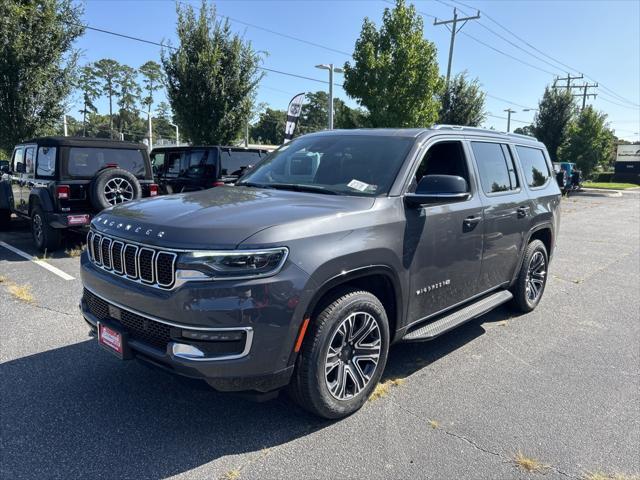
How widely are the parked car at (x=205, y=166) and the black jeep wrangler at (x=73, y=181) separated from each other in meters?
1.39

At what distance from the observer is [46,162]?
26.2 feet

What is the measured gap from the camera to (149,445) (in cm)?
283

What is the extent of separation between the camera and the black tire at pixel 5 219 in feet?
32.5

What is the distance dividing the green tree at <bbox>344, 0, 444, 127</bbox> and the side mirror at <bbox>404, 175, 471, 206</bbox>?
13414 millimetres

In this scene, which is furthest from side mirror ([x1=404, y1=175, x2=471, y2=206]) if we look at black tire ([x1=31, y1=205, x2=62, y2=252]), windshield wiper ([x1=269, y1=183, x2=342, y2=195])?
black tire ([x1=31, y1=205, x2=62, y2=252])

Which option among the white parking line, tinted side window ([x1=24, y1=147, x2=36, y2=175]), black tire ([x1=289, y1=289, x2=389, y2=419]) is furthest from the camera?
tinted side window ([x1=24, y1=147, x2=36, y2=175])

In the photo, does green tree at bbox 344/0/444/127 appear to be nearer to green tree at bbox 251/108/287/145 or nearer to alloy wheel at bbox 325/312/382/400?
alloy wheel at bbox 325/312/382/400

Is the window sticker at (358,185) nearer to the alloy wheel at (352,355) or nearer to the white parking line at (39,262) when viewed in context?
the alloy wheel at (352,355)

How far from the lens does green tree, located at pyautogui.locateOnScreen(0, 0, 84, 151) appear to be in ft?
35.5

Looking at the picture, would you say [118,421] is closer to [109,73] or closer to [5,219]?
[5,219]

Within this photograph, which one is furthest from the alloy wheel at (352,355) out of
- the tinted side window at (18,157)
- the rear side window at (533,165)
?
the tinted side window at (18,157)

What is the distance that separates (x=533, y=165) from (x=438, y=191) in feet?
8.79

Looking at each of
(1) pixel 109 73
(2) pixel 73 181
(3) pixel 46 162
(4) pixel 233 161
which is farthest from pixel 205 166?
(1) pixel 109 73

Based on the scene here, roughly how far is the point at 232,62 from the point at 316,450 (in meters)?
13.4
